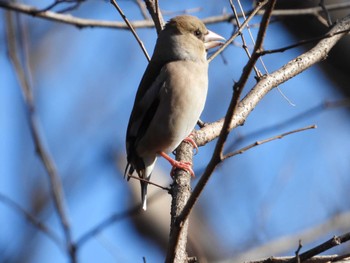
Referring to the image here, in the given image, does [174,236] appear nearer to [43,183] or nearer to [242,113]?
[242,113]

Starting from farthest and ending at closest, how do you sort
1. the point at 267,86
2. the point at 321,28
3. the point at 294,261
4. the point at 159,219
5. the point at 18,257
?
the point at 159,219 → the point at 18,257 → the point at 321,28 → the point at 267,86 → the point at 294,261

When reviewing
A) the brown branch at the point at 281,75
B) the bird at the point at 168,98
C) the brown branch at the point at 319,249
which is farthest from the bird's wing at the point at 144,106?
the brown branch at the point at 319,249

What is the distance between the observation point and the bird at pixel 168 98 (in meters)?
4.20

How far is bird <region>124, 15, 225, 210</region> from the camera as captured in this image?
4203 millimetres

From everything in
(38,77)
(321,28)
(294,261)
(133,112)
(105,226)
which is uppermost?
(38,77)

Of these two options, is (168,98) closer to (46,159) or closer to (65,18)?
(65,18)

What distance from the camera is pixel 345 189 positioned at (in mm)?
6965

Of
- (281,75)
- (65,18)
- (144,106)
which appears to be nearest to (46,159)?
(144,106)

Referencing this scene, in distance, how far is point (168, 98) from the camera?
4281 millimetres

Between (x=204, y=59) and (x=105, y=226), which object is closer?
(x=105, y=226)

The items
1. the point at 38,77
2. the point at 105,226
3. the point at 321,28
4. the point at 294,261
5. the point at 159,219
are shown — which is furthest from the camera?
the point at 38,77

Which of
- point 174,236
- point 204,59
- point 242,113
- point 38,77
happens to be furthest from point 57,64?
point 174,236

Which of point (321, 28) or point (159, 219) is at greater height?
point (321, 28)

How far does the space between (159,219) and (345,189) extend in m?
2.06
